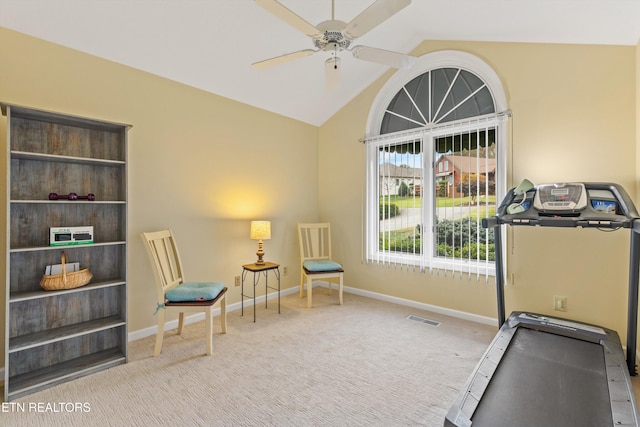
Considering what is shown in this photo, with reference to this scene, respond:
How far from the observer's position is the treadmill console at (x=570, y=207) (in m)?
2.24

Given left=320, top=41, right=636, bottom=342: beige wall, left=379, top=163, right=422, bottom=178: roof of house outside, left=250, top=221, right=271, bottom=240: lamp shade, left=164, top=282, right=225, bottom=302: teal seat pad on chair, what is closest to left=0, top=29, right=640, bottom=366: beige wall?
left=320, top=41, right=636, bottom=342: beige wall

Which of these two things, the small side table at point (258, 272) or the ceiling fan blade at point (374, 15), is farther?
→ the small side table at point (258, 272)

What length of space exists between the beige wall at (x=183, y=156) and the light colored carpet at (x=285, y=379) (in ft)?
2.71

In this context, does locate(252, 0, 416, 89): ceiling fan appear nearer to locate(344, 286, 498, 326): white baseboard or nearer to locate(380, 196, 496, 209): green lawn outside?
locate(380, 196, 496, 209): green lawn outside

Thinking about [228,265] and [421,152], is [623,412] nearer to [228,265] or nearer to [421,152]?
[421,152]

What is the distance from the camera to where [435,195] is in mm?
3801

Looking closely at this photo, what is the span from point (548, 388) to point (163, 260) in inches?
126

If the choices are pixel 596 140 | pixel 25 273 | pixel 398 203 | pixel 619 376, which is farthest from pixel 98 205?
pixel 596 140

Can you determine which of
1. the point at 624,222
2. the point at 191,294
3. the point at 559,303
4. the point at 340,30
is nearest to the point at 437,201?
the point at 559,303

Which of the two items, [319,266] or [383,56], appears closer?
[383,56]

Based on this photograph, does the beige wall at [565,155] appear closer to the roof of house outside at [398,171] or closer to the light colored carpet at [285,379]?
the light colored carpet at [285,379]

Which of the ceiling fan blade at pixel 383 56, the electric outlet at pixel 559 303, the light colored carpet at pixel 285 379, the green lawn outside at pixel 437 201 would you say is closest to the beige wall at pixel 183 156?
the light colored carpet at pixel 285 379

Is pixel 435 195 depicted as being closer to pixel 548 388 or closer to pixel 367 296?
pixel 367 296

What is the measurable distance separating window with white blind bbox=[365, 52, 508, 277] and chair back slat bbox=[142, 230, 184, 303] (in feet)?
8.27
